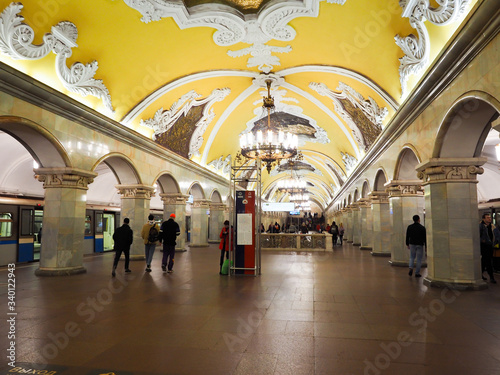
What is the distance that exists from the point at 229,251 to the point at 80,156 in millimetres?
4516

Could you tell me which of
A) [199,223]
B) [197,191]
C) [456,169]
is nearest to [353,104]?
[456,169]

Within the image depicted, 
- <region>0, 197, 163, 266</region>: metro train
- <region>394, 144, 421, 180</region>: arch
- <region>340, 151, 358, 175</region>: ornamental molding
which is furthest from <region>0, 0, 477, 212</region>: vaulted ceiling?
<region>0, 197, 163, 266</region>: metro train

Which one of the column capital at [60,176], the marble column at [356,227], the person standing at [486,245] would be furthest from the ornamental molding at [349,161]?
the column capital at [60,176]

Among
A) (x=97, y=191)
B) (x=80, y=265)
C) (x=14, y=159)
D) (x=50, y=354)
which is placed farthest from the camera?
(x=97, y=191)

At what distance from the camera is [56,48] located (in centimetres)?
752

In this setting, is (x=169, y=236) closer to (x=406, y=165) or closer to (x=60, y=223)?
(x=60, y=223)

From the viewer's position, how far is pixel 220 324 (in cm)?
435

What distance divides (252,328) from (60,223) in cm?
636

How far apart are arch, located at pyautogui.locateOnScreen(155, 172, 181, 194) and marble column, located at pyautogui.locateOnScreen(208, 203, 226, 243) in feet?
20.2

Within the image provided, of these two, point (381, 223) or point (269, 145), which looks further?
point (381, 223)

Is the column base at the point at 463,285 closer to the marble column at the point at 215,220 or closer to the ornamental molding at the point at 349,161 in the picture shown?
the ornamental molding at the point at 349,161

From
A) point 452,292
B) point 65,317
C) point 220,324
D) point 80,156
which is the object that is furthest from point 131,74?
point 452,292

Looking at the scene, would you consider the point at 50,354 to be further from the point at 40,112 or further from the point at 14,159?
the point at 14,159

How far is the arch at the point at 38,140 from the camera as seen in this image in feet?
23.2
